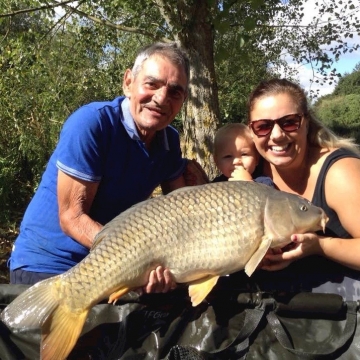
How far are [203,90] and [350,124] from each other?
1913 cm

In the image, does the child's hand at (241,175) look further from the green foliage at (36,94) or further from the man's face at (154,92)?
the green foliage at (36,94)

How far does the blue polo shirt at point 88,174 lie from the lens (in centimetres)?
224

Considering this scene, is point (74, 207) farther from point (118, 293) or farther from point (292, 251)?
point (292, 251)

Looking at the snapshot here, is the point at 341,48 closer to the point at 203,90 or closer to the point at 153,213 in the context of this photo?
the point at 203,90

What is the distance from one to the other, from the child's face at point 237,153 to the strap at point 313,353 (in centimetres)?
81

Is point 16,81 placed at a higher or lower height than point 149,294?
higher

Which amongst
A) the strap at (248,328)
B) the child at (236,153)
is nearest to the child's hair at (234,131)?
the child at (236,153)

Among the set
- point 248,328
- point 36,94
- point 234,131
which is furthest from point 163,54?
point 36,94

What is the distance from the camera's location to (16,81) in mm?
6988

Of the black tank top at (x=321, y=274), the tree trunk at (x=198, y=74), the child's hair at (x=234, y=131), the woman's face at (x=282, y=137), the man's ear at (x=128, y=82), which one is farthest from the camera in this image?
the tree trunk at (x=198, y=74)

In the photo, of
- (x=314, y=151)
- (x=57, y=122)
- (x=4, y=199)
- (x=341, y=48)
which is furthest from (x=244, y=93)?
Result: (x=314, y=151)

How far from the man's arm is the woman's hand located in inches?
26.6

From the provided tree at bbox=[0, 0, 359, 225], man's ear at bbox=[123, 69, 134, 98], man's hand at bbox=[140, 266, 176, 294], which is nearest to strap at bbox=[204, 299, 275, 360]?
man's hand at bbox=[140, 266, 176, 294]

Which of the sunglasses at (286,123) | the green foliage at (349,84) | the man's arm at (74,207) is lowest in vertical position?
the green foliage at (349,84)
